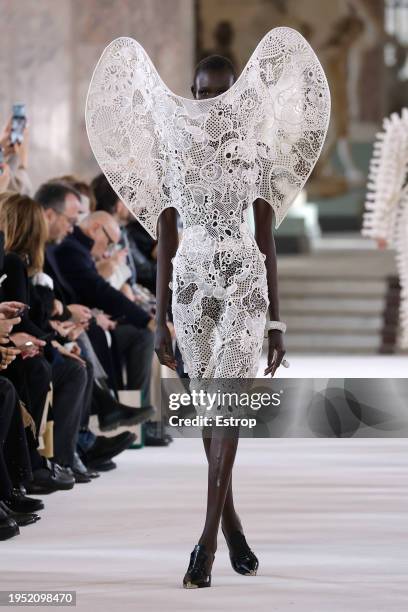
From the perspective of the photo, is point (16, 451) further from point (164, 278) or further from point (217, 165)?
point (217, 165)

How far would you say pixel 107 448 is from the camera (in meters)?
8.82

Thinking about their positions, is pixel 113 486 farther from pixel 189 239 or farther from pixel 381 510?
pixel 189 239

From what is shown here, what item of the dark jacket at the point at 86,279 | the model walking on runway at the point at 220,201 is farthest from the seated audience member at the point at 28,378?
the dark jacket at the point at 86,279

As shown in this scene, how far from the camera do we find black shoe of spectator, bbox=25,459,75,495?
25.7 ft

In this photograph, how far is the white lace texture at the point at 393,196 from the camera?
12.1 metres

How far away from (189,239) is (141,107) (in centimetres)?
58

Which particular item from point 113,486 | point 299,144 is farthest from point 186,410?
point 299,144

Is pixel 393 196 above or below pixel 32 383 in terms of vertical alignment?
above

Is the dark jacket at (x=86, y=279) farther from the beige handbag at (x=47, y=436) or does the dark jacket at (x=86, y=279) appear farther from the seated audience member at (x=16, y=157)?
the beige handbag at (x=47, y=436)

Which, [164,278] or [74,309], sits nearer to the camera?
[164,278]

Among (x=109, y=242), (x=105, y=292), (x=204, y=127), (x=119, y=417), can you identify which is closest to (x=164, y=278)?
(x=204, y=127)

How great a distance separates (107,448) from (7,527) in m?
2.28

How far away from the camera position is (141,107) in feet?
19.8

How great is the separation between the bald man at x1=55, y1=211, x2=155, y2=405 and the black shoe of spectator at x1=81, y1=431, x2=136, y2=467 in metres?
0.79
